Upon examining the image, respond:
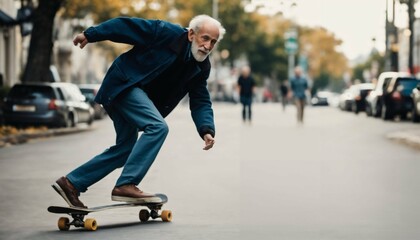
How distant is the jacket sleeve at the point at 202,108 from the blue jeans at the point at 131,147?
40 centimetres

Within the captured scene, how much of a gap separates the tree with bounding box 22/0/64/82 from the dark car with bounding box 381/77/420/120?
41.5 feet

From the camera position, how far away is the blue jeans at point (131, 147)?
27.5 feet

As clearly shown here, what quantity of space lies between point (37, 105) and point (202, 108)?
62.6ft

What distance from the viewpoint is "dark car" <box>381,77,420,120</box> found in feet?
124

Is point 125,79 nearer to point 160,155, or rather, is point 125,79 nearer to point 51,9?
point 160,155

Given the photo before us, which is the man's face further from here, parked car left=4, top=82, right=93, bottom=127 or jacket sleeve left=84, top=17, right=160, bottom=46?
parked car left=4, top=82, right=93, bottom=127

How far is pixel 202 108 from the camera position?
891 cm

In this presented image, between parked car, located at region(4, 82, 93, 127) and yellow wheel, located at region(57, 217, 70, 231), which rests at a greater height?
yellow wheel, located at region(57, 217, 70, 231)

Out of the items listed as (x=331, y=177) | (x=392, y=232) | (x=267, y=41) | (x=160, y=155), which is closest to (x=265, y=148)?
(x=160, y=155)

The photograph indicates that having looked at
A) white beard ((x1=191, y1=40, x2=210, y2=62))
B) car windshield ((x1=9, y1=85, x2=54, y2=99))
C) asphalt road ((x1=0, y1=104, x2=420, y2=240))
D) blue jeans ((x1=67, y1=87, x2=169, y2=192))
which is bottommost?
car windshield ((x1=9, y1=85, x2=54, y2=99))

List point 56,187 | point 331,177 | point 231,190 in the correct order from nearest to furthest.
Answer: point 56,187 < point 231,190 < point 331,177

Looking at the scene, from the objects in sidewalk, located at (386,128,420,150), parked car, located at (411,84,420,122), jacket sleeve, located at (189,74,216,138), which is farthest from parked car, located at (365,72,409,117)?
jacket sleeve, located at (189,74,216,138)

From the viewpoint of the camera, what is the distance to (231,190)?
12086mm

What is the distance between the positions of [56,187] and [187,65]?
135 centimetres
